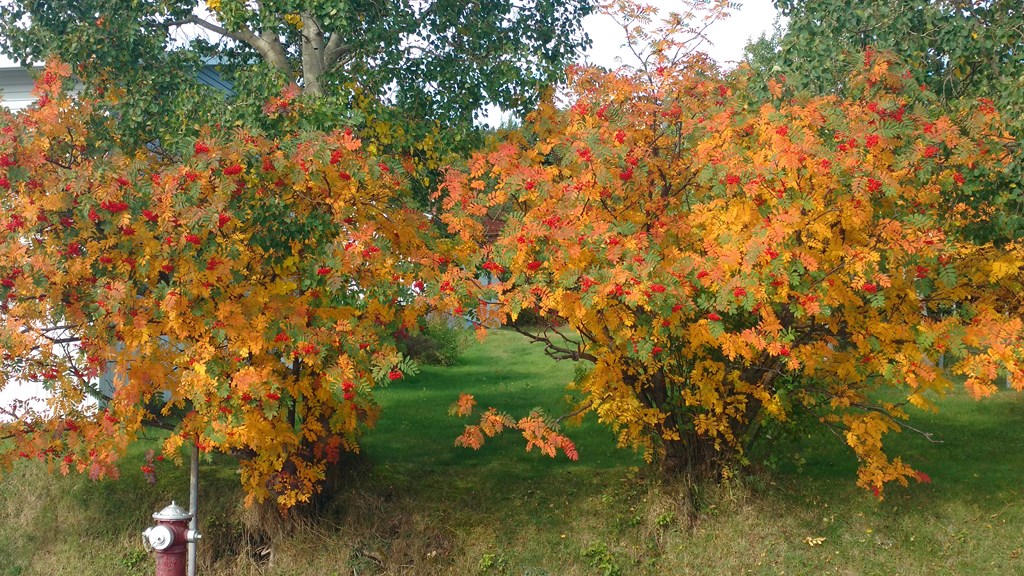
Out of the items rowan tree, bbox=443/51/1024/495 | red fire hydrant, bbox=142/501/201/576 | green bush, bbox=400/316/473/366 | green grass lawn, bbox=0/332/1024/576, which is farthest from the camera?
green bush, bbox=400/316/473/366

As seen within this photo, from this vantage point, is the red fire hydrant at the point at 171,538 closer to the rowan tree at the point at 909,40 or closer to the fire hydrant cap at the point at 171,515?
the fire hydrant cap at the point at 171,515

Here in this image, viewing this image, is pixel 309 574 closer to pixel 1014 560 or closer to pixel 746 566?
pixel 746 566

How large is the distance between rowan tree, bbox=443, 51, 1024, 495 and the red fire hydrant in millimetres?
2288

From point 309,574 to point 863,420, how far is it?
473 cm

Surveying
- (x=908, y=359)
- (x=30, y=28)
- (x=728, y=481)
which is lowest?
(x=728, y=481)

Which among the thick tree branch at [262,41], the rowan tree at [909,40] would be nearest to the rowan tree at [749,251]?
the rowan tree at [909,40]

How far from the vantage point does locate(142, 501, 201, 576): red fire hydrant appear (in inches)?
235

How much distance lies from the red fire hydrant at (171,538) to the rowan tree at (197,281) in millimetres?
667

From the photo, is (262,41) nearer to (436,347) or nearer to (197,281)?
(197,281)

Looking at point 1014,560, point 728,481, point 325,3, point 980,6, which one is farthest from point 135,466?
point 980,6

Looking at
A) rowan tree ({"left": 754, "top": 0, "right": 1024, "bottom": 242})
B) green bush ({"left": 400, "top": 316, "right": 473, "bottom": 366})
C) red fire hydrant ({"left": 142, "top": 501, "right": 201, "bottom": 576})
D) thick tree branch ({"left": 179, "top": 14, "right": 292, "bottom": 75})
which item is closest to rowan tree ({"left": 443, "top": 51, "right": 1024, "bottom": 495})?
rowan tree ({"left": 754, "top": 0, "right": 1024, "bottom": 242})

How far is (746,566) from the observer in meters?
7.70

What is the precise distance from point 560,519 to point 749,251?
370cm

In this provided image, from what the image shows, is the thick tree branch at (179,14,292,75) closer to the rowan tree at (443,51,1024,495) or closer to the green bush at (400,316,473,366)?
the rowan tree at (443,51,1024,495)
